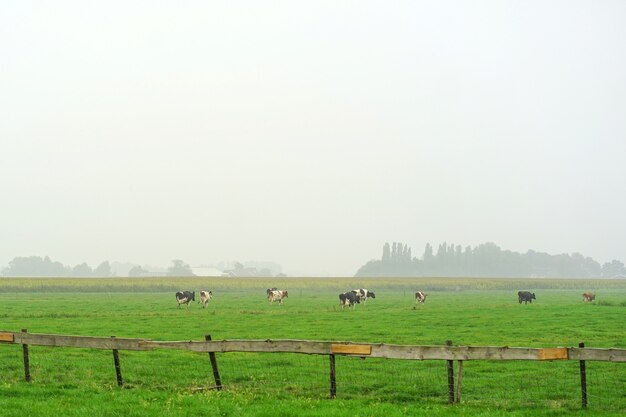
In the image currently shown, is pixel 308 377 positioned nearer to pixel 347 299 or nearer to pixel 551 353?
pixel 551 353

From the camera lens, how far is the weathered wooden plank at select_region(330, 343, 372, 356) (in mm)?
14925

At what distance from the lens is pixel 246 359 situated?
926 inches

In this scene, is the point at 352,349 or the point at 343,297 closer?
the point at 352,349

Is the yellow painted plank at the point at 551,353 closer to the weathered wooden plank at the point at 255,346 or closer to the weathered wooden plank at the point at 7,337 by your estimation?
the weathered wooden plank at the point at 255,346

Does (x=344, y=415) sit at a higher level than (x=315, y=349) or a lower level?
lower

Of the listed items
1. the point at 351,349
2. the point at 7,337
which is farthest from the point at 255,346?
the point at 7,337

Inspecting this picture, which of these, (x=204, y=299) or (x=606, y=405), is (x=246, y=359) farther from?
(x=204, y=299)

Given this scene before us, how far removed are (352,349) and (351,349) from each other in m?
0.02

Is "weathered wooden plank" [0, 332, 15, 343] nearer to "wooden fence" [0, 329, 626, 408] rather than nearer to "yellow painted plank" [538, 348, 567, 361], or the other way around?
"wooden fence" [0, 329, 626, 408]

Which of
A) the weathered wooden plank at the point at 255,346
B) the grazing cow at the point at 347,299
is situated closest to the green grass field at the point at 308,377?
the weathered wooden plank at the point at 255,346

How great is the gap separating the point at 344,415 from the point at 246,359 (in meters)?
10.8

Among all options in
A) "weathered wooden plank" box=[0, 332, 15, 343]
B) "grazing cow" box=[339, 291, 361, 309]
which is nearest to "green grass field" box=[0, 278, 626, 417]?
"weathered wooden plank" box=[0, 332, 15, 343]

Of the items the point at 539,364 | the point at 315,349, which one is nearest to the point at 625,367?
the point at 539,364

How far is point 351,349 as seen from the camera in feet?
49.1
